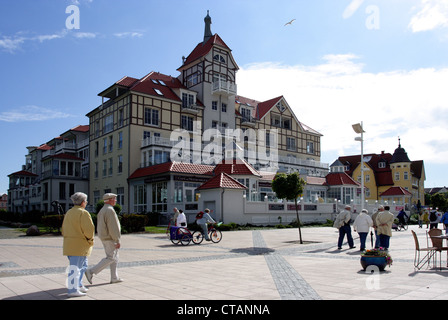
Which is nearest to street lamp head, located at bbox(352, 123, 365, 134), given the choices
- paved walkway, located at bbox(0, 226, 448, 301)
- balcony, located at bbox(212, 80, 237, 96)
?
paved walkway, located at bbox(0, 226, 448, 301)

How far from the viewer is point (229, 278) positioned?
8766 mm

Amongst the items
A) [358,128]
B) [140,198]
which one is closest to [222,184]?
[358,128]

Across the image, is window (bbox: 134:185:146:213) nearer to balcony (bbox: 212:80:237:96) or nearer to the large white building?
the large white building

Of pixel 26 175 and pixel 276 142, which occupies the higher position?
pixel 276 142

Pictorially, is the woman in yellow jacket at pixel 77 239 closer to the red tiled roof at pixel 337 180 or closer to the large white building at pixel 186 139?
the large white building at pixel 186 139

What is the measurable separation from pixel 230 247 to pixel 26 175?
166ft

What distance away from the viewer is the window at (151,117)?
39625mm

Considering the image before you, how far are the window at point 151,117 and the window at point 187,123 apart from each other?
9.94 feet

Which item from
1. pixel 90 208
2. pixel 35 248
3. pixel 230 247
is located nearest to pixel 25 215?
pixel 90 208

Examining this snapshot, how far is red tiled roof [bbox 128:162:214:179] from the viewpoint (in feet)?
109

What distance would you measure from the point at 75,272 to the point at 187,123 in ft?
118

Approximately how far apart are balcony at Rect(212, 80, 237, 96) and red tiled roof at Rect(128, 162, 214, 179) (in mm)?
11080
